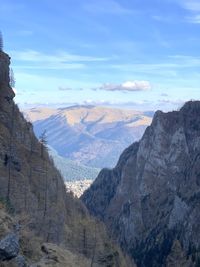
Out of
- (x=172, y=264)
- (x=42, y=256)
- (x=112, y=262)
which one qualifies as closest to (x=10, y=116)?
(x=112, y=262)

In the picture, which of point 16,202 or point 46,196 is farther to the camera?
point 46,196

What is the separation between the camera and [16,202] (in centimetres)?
11156

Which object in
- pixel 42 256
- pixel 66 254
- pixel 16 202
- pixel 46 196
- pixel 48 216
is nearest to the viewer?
pixel 42 256

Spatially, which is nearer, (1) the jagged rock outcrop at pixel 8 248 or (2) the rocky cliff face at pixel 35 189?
(1) the jagged rock outcrop at pixel 8 248

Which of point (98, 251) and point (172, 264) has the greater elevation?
point (98, 251)

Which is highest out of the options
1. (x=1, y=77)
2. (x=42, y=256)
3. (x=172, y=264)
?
(x=1, y=77)

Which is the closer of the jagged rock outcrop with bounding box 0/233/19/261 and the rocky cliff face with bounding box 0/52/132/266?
the jagged rock outcrop with bounding box 0/233/19/261

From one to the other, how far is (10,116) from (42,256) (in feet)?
273

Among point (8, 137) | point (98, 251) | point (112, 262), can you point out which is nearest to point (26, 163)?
point (8, 137)

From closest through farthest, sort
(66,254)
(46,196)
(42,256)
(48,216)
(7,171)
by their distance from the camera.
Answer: (42,256) < (66,254) < (7,171) < (48,216) < (46,196)

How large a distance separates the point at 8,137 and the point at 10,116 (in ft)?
31.8

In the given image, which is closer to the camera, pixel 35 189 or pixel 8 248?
pixel 8 248

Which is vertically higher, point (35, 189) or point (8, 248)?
point (8, 248)

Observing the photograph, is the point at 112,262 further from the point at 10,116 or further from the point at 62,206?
the point at 10,116
